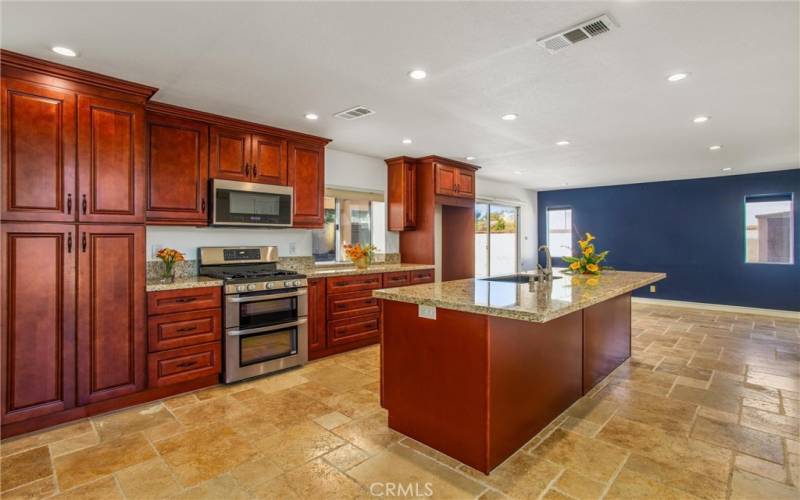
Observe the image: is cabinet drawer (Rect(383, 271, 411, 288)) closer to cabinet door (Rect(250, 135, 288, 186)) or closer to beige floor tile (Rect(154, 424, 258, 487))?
cabinet door (Rect(250, 135, 288, 186))

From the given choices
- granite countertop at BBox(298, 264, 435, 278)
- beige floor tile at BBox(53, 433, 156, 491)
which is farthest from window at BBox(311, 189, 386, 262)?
beige floor tile at BBox(53, 433, 156, 491)

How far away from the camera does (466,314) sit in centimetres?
212

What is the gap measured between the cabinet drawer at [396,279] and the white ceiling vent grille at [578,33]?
2972 millimetres

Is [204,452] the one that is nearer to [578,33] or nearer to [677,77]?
[578,33]

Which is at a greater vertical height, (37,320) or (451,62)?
(451,62)

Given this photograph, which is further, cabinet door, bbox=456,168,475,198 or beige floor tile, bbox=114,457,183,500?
cabinet door, bbox=456,168,475,198

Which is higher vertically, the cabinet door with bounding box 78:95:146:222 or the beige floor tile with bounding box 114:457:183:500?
the cabinet door with bounding box 78:95:146:222

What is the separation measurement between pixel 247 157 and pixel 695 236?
7.51m

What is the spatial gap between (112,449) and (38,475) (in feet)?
1.07

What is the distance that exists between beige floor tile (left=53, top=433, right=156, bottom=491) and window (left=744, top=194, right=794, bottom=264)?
862 cm

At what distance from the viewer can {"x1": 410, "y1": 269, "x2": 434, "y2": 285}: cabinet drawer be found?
5043 millimetres

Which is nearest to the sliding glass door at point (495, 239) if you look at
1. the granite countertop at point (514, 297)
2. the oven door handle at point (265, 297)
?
the oven door handle at point (265, 297)

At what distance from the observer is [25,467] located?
2156 millimetres

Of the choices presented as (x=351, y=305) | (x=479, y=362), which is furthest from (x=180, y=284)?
(x=479, y=362)
